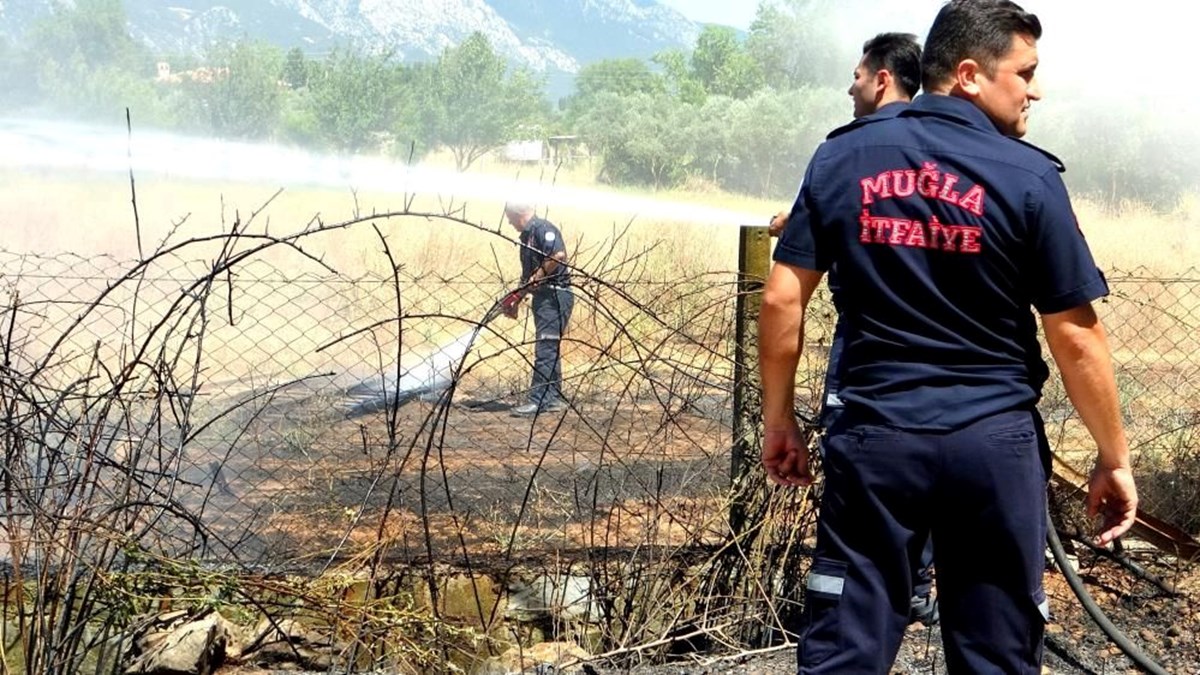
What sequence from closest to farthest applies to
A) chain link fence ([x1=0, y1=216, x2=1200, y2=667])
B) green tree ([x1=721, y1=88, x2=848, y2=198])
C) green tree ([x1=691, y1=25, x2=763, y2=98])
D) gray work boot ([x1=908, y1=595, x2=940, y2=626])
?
chain link fence ([x1=0, y1=216, x2=1200, y2=667]) → gray work boot ([x1=908, y1=595, x2=940, y2=626]) → green tree ([x1=721, y1=88, x2=848, y2=198]) → green tree ([x1=691, y1=25, x2=763, y2=98])

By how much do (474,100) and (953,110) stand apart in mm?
38078

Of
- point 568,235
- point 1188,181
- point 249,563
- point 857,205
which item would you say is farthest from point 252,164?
point 857,205

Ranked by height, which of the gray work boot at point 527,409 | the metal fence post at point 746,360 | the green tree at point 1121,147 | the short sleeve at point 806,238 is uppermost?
Answer: the green tree at point 1121,147

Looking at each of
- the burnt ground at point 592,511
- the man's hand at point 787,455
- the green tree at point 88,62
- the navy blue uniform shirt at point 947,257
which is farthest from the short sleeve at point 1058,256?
the green tree at point 88,62

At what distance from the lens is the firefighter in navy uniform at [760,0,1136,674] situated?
2518 mm

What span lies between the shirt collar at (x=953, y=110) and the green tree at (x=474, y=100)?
1167 inches

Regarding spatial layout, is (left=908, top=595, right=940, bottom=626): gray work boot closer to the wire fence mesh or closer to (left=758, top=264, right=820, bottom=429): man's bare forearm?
the wire fence mesh

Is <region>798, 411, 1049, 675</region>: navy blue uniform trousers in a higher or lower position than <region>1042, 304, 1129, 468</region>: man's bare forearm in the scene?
lower

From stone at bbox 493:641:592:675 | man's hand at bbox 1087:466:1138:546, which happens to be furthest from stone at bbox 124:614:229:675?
man's hand at bbox 1087:466:1138:546

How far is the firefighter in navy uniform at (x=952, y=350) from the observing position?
2518 millimetres

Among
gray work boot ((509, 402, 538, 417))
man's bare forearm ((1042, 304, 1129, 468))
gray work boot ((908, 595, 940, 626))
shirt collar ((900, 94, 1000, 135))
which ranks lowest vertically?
gray work boot ((509, 402, 538, 417))

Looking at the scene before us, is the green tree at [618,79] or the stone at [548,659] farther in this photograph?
the green tree at [618,79]

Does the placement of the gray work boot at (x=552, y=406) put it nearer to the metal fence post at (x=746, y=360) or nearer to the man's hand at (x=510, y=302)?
the man's hand at (x=510, y=302)

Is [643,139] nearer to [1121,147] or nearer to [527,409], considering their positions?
[1121,147]
